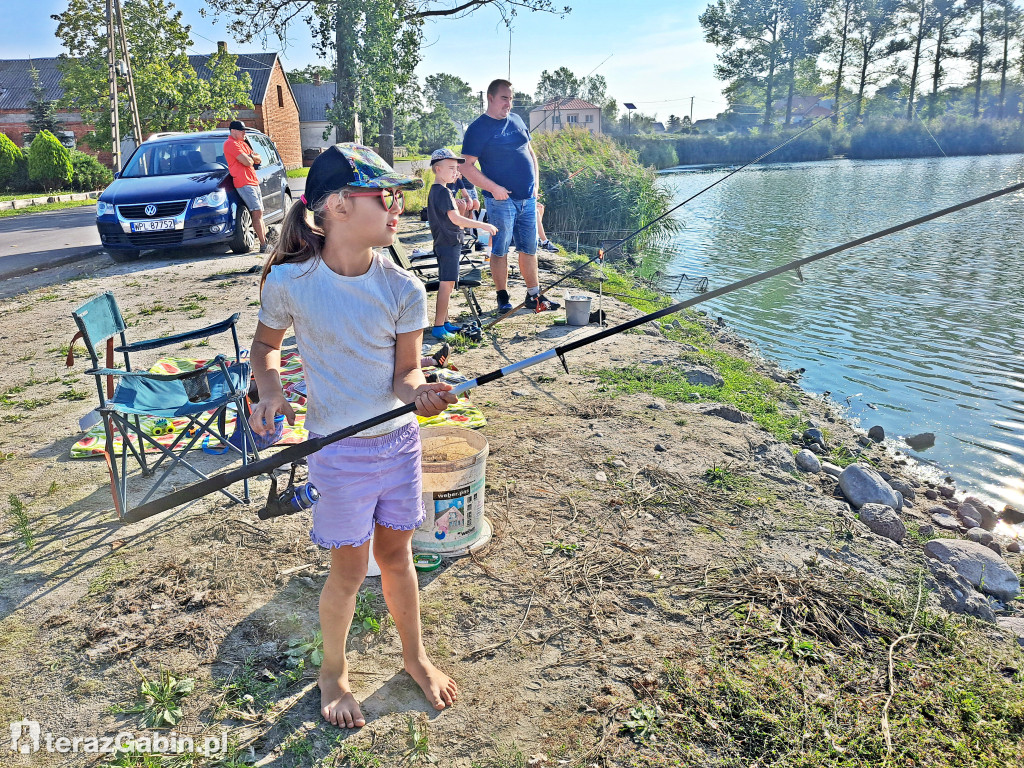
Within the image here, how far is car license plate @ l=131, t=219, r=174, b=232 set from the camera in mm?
10539

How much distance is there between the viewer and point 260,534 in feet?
12.2

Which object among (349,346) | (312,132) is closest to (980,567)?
(349,346)

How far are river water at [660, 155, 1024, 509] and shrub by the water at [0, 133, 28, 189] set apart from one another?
24.8m

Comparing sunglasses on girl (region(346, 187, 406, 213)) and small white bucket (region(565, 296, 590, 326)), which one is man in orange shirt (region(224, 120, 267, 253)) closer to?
small white bucket (region(565, 296, 590, 326))

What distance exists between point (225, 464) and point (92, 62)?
2760cm

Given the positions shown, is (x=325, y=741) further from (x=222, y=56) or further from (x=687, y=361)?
(x=222, y=56)

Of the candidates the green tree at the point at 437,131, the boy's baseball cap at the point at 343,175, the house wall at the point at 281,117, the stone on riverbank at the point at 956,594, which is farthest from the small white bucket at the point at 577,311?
the green tree at the point at 437,131

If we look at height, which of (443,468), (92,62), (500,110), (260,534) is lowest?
(260,534)

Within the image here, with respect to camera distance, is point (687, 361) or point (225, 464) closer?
point (225, 464)

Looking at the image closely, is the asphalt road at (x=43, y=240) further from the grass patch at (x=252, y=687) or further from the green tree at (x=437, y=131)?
the green tree at (x=437, y=131)

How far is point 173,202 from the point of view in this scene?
10539 millimetres

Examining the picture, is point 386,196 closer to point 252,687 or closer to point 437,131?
point 252,687

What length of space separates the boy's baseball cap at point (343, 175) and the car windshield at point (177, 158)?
1014cm

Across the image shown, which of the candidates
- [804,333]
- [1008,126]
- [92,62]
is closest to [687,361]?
[804,333]
